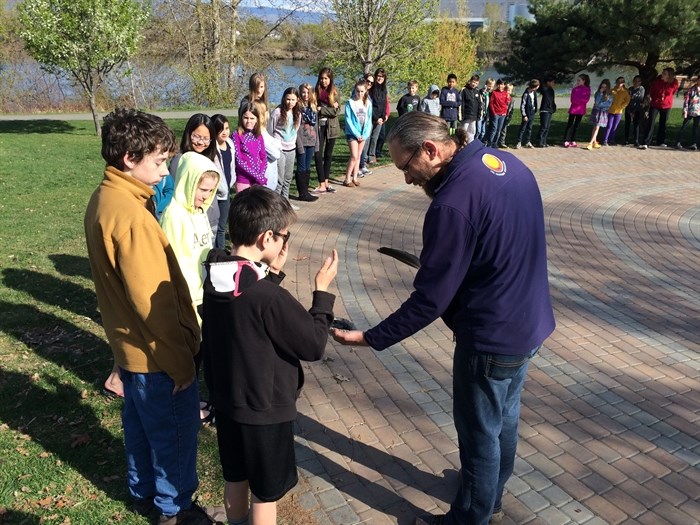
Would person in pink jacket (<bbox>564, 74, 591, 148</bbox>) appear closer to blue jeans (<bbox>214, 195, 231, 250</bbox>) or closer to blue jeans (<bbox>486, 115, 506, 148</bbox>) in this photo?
blue jeans (<bbox>486, 115, 506, 148</bbox>)

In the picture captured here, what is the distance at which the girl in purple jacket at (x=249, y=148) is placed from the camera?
20.2 ft

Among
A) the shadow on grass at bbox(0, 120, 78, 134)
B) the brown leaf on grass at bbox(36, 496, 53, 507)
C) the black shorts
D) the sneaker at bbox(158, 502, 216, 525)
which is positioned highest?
the shadow on grass at bbox(0, 120, 78, 134)

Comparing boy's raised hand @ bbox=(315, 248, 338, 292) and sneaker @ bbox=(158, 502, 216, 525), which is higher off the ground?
boy's raised hand @ bbox=(315, 248, 338, 292)

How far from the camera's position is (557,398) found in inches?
153

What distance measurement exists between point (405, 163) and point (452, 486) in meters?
1.85

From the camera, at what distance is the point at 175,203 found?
335cm

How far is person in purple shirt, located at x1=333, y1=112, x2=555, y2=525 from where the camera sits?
6.81ft

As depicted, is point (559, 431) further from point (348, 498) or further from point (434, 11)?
point (434, 11)

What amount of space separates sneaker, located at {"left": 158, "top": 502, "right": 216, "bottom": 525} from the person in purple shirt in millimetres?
1207

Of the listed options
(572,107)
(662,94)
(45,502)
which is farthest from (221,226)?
(662,94)

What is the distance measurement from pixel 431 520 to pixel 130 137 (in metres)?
2.31

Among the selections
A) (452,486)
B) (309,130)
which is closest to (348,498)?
(452,486)

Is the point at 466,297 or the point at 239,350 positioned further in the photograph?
the point at 466,297

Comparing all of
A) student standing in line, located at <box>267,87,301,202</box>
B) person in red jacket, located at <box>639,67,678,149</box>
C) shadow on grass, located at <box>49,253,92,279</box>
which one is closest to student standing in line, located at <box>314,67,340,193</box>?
student standing in line, located at <box>267,87,301,202</box>
